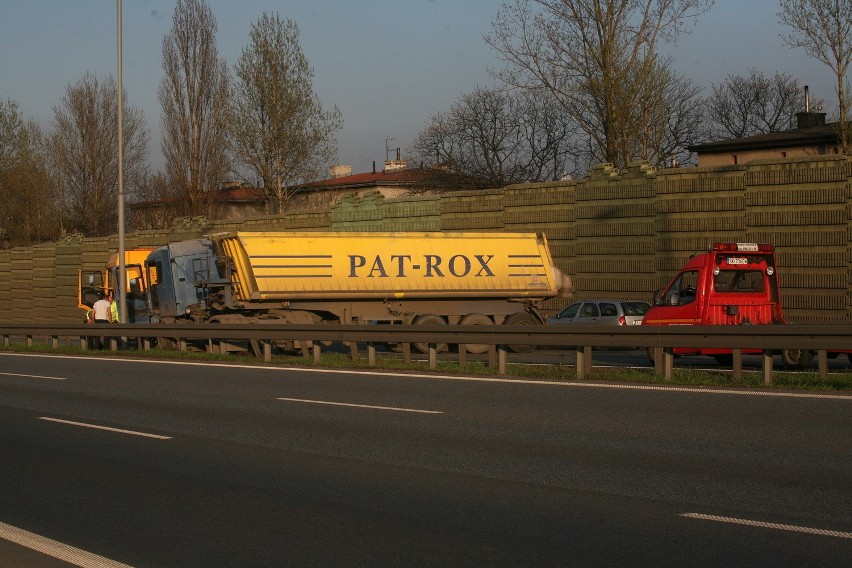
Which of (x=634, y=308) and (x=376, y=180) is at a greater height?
(x=376, y=180)

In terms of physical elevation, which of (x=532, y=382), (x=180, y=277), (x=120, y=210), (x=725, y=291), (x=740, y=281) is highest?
(x=120, y=210)

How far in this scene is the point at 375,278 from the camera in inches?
1122

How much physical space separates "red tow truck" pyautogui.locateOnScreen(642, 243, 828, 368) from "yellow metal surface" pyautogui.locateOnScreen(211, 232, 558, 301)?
7.97 metres

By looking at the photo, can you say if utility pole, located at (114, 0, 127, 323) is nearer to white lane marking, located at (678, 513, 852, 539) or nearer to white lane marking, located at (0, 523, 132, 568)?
white lane marking, located at (0, 523, 132, 568)

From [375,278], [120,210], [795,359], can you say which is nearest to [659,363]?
[795,359]

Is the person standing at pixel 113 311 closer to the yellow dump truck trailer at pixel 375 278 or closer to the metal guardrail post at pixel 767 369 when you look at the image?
the yellow dump truck trailer at pixel 375 278

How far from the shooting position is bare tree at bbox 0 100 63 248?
69188 mm

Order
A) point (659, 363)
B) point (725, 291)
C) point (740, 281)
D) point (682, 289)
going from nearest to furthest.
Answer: point (659, 363) → point (725, 291) → point (740, 281) → point (682, 289)

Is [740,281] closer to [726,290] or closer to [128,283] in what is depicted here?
[726,290]

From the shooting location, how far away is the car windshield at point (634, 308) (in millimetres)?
27875

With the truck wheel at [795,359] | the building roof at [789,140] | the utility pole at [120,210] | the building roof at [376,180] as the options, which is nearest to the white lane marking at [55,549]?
the truck wheel at [795,359]

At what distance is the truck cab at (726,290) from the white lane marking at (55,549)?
1560cm

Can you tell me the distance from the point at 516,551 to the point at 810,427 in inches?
224

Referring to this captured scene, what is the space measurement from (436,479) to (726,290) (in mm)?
13536
